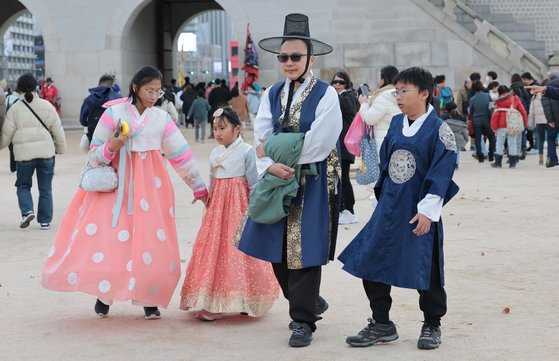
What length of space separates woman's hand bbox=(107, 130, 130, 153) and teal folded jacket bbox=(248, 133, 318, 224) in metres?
1.07

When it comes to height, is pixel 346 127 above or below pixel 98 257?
above

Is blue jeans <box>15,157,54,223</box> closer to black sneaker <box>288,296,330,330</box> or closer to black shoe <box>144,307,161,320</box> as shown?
black shoe <box>144,307,161,320</box>

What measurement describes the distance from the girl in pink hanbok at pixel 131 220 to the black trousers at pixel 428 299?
4.46ft

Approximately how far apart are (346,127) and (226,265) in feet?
15.4

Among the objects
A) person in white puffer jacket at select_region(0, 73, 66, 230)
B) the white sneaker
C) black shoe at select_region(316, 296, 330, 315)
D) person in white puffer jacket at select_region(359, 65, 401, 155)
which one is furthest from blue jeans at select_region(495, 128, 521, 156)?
black shoe at select_region(316, 296, 330, 315)

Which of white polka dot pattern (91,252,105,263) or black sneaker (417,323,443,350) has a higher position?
white polka dot pattern (91,252,105,263)

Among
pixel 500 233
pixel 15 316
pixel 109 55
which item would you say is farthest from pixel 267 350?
pixel 109 55

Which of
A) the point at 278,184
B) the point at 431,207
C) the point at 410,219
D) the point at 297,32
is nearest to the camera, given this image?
the point at 431,207

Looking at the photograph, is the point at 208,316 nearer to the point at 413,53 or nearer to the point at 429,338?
the point at 429,338

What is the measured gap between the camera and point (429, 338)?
551 centimetres

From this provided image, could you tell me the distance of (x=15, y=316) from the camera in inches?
259

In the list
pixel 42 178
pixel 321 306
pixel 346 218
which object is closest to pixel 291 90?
pixel 321 306

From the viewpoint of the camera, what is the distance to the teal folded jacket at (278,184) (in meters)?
5.56

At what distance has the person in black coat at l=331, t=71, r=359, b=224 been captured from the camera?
10.5m
